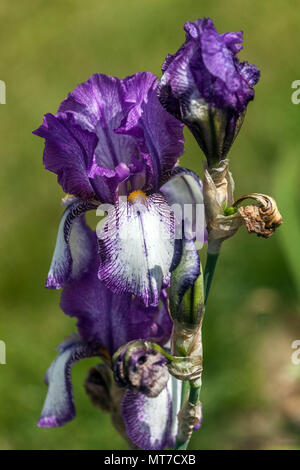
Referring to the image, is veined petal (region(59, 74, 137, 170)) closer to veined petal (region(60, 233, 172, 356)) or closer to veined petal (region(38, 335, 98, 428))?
veined petal (region(60, 233, 172, 356))

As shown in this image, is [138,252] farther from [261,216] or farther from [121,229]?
[261,216]

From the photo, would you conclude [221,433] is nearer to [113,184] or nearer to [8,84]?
[113,184]

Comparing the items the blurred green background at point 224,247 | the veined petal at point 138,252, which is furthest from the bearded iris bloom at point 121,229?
the blurred green background at point 224,247

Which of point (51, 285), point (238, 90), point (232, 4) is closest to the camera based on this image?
point (238, 90)

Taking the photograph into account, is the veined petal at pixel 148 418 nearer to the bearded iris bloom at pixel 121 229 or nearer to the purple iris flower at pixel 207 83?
the bearded iris bloom at pixel 121 229

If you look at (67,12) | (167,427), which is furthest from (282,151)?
(167,427)

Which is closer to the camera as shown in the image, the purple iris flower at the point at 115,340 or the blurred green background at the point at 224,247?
the purple iris flower at the point at 115,340
